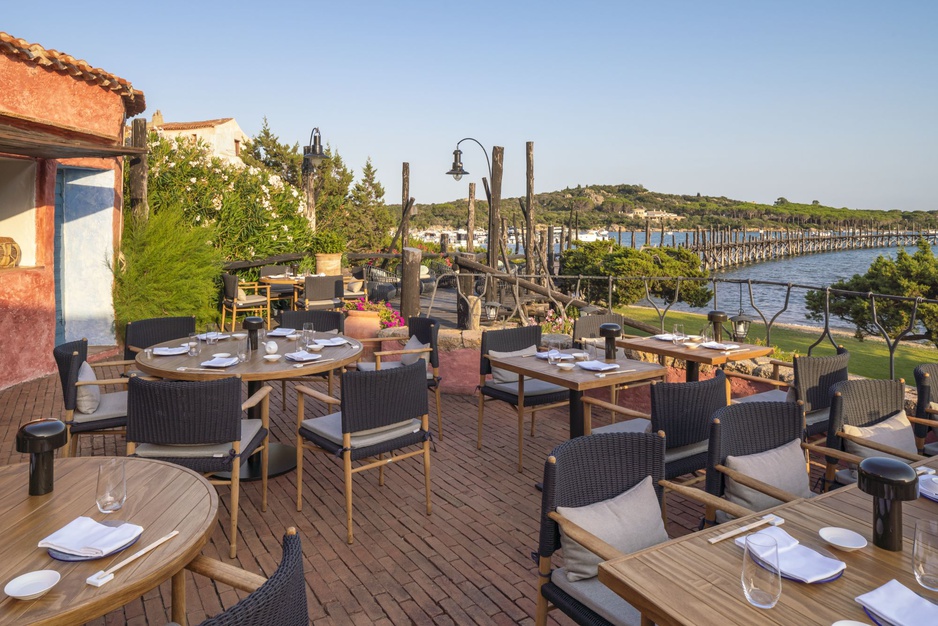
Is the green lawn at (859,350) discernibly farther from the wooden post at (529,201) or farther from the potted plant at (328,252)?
the potted plant at (328,252)

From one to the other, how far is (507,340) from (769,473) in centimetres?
253

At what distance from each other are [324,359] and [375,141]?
26.8 meters

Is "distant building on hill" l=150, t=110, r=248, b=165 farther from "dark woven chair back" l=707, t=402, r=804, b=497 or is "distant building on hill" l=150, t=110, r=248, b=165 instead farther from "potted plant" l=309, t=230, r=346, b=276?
"dark woven chair back" l=707, t=402, r=804, b=497

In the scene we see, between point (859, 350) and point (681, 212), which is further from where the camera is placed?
point (681, 212)

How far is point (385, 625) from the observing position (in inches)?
97.2

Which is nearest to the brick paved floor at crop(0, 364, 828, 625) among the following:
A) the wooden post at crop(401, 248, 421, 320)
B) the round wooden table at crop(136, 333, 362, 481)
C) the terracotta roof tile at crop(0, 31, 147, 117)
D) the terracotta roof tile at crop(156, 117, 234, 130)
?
the round wooden table at crop(136, 333, 362, 481)

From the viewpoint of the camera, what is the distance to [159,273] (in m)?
7.92

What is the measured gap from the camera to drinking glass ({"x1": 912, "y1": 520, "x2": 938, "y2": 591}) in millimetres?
1429

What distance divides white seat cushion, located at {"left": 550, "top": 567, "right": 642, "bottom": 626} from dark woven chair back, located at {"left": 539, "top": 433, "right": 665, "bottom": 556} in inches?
3.8

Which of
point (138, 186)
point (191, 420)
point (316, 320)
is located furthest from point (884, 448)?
point (138, 186)

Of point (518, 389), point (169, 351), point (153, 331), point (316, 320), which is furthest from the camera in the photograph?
point (316, 320)

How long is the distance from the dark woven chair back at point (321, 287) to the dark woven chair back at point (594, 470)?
676 cm

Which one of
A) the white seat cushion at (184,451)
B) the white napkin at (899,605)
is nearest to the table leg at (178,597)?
the white seat cushion at (184,451)

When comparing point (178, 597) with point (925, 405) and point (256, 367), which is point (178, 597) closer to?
point (256, 367)
